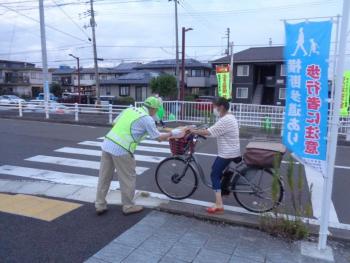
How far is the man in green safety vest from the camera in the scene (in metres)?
4.18

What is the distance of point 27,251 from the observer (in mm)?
3451

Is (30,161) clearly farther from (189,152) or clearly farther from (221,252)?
(221,252)

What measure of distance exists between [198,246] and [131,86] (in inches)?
1612

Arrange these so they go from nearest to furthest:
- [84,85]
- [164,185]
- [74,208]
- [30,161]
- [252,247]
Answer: [252,247] < [74,208] < [164,185] < [30,161] < [84,85]

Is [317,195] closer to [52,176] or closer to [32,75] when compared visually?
[52,176]

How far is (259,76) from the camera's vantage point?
36219 millimetres

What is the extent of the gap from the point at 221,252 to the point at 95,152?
5941mm

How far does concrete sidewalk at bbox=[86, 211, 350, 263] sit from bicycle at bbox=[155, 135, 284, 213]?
0.69 metres

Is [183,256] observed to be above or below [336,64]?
below

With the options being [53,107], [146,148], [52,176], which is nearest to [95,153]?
[146,148]

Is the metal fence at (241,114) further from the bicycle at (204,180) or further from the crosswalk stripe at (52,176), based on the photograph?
the bicycle at (204,180)

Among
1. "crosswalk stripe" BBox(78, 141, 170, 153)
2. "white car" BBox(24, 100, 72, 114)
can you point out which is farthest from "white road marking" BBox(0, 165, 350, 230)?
"white car" BBox(24, 100, 72, 114)

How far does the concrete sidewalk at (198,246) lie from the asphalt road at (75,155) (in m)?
1.15

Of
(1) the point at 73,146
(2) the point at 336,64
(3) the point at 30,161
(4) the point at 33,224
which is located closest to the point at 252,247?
(2) the point at 336,64
